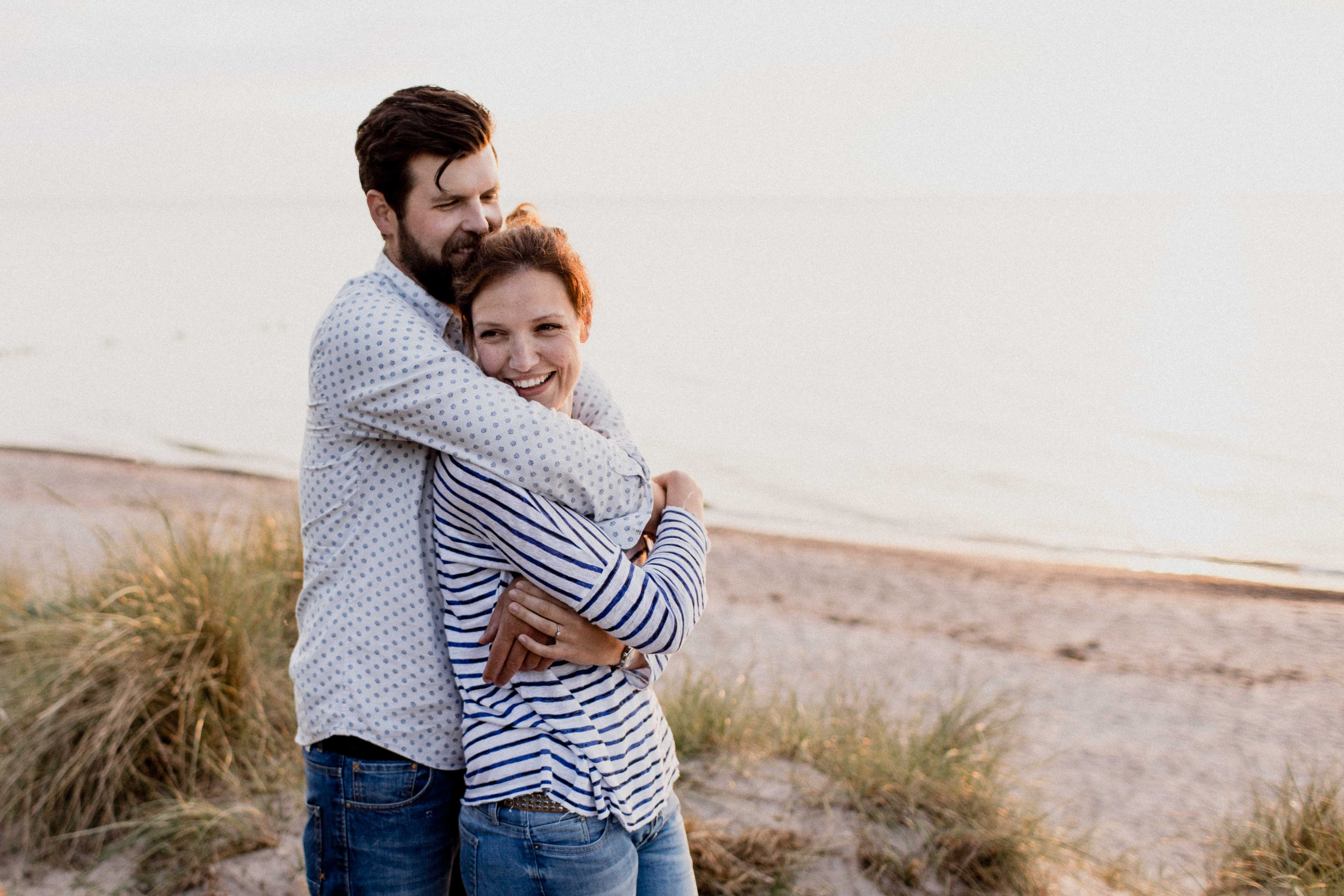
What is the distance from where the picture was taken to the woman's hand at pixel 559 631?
177 centimetres

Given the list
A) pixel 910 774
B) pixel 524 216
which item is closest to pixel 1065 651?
pixel 910 774

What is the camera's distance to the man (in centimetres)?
189

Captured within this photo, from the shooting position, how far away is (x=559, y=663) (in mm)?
1865


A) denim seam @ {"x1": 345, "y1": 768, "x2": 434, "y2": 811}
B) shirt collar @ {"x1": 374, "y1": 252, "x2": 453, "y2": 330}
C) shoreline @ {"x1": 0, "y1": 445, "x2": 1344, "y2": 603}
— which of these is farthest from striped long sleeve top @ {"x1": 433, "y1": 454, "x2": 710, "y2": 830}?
shoreline @ {"x1": 0, "y1": 445, "x2": 1344, "y2": 603}

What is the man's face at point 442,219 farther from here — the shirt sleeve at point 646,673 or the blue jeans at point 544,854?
the blue jeans at point 544,854

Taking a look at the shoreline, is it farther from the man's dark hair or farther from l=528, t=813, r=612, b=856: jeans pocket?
l=528, t=813, r=612, b=856: jeans pocket

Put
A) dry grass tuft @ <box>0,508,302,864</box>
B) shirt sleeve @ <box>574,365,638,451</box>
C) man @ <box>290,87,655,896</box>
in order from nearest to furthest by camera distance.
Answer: man @ <box>290,87,655,896</box> < shirt sleeve @ <box>574,365,638,451</box> < dry grass tuft @ <box>0,508,302,864</box>

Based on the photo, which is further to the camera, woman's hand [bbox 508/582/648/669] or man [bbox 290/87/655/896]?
man [bbox 290/87/655/896]

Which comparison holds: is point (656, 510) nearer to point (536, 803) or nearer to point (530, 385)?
point (530, 385)

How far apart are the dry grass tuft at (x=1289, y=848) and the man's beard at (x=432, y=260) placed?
3288mm

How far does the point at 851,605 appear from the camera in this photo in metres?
9.12

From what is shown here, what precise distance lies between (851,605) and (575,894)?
24.9 ft

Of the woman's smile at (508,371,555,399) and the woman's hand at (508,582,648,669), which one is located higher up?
the woman's smile at (508,371,555,399)

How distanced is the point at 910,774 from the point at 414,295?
9.00ft
